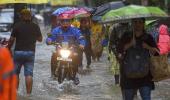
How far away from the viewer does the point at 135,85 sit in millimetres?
7867

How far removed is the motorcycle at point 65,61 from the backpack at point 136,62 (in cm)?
526

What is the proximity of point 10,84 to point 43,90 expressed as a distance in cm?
961

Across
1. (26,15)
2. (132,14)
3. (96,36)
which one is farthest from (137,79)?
(96,36)

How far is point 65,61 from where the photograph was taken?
13133 mm

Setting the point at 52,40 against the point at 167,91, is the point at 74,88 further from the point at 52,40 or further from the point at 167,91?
the point at 167,91

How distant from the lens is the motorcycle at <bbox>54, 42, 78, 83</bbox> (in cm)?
1309

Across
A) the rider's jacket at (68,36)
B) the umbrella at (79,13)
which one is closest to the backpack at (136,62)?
the rider's jacket at (68,36)

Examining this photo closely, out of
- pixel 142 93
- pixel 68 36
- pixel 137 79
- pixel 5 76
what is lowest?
pixel 68 36

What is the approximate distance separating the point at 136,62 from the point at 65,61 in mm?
5448

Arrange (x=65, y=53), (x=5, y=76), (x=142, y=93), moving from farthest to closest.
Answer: (x=65, y=53), (x=142, y=93), (x=5, y=76)

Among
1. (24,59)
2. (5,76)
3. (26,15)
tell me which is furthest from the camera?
(24,59)

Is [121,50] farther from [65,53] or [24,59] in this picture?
[65,53]

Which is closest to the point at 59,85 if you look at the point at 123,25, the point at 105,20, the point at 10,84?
the point at 123,25

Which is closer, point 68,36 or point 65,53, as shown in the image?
point 65,53
